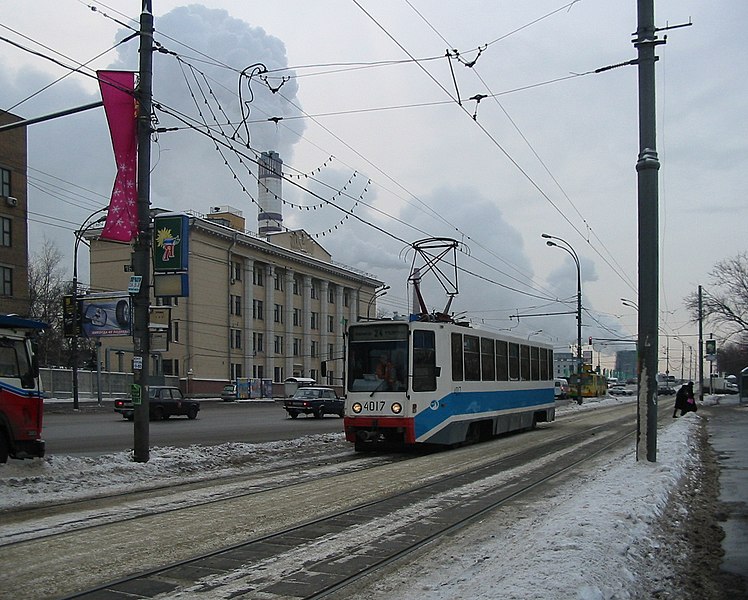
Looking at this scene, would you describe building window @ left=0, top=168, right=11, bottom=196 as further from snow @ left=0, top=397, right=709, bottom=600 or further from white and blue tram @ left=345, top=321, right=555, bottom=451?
snow @ left=0, top=397, right=709, bottom=600

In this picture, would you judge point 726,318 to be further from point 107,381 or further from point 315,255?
point 107,381

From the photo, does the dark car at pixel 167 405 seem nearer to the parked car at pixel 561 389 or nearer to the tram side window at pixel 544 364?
the tram side window at pixel 544 364

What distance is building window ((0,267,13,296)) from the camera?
4506cm

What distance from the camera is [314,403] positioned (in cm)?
4097

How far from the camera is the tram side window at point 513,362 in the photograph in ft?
79.8

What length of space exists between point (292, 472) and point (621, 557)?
28.8 feet

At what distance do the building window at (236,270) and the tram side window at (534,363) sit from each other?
49795 millimetres

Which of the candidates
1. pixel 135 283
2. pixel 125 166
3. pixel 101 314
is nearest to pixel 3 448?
pixel 135 283

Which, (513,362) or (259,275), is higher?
(259,275)

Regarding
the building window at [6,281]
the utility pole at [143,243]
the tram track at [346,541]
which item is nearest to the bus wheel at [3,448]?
the utility pole at [143,243]

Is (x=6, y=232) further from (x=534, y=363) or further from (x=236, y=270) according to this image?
(x=534, y=363)

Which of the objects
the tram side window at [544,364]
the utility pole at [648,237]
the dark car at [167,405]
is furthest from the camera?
the dark car at [167,405]

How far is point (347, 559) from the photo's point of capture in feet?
25.6

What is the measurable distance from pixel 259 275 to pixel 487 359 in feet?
190
